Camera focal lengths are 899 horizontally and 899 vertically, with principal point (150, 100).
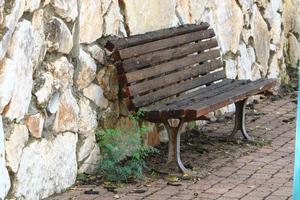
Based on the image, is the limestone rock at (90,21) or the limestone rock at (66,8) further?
the limestone rock at (90,21)

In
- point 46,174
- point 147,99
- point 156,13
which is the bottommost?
point 46,174

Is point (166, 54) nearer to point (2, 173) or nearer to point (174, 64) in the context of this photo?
point (174, 64)

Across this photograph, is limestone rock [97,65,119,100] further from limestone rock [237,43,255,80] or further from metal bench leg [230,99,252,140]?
limestone rock [237,43,255,80]

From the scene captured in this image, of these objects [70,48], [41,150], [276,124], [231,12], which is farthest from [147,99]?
[231,12]

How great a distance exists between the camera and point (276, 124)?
7.92 metres

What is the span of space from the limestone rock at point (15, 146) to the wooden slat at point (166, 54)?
1225 millimetres

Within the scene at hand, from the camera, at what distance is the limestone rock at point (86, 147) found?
573 centimetres

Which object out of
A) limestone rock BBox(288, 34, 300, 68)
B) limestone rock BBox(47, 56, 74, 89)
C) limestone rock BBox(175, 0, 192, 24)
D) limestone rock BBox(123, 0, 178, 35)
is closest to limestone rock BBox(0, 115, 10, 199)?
limestone rock BBox(47, 56, 74, 89)

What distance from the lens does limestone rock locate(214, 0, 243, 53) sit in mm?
8266

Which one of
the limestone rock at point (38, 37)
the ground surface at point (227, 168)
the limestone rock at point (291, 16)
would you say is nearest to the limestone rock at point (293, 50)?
the limestone rock at point (291, 16)

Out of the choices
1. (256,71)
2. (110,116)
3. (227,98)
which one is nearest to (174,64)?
(227,98)

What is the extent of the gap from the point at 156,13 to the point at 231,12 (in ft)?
5.86

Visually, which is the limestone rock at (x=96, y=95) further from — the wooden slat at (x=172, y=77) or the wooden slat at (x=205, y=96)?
the wooden slat at (x=205, y=96)

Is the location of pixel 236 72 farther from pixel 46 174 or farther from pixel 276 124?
pixel 46 174
